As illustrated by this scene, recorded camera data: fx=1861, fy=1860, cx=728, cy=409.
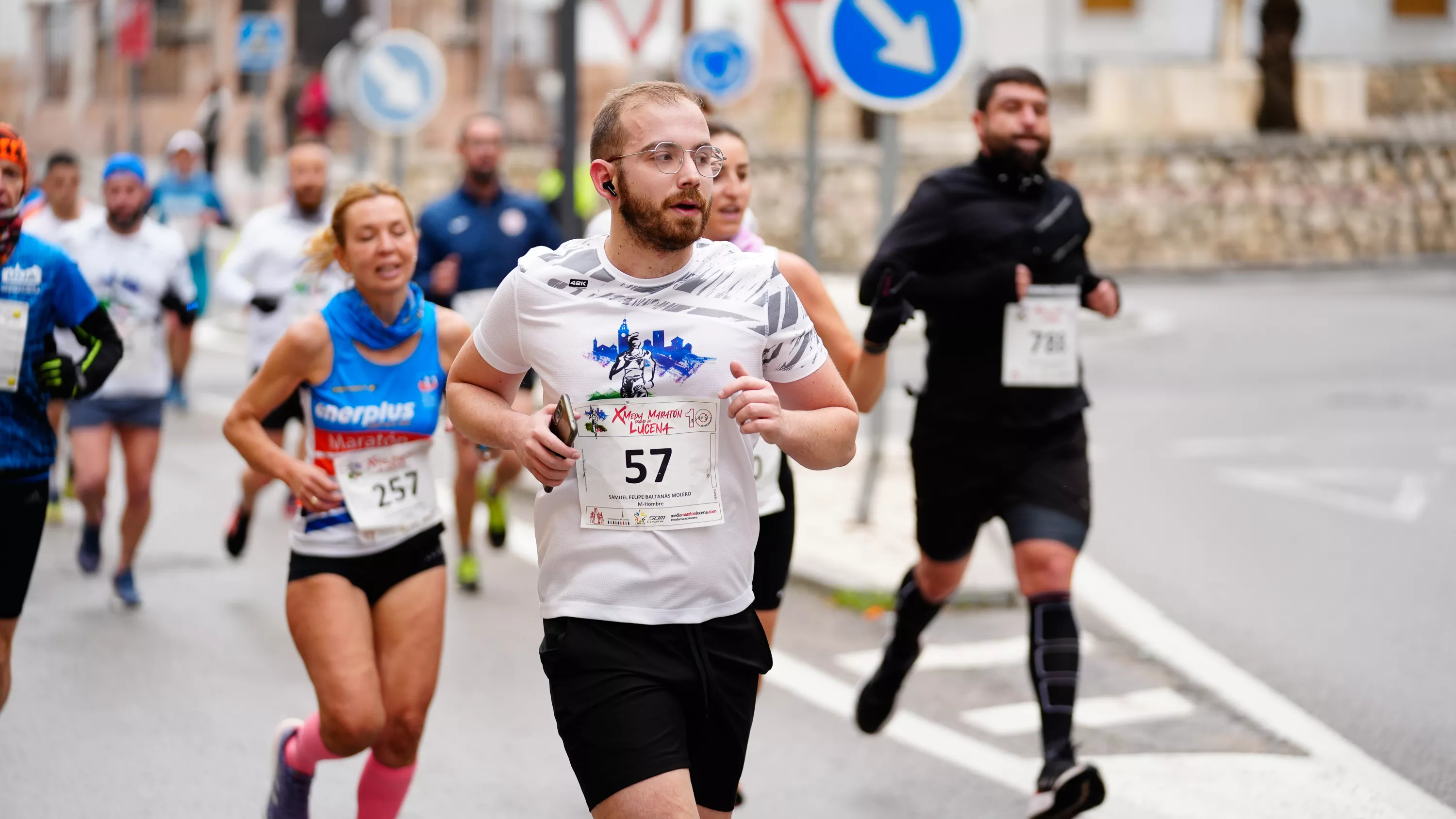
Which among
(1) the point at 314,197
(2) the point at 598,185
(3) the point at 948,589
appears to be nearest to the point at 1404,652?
A: (3) the point at 948,589

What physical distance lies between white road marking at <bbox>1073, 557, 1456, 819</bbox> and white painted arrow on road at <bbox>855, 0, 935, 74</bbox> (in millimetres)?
2658

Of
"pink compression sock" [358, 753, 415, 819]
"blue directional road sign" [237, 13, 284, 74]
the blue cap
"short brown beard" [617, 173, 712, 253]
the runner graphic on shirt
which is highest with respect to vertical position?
"blue directional road sign" [237, 13, 284, 74]

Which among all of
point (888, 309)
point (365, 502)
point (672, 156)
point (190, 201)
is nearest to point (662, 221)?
point (672, 156)

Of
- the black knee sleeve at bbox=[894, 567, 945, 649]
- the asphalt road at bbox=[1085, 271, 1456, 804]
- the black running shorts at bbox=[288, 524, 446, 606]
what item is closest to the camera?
the black running shorts at bbox=[288, 524, 446, 606]

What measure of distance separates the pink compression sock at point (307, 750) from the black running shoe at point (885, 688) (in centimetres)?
202

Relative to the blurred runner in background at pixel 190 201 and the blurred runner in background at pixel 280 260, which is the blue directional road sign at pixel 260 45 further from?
the blurred runner in background at pixel 280 260

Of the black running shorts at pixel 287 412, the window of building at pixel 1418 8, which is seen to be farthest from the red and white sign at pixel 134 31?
the black running shorts at pixel 287 412

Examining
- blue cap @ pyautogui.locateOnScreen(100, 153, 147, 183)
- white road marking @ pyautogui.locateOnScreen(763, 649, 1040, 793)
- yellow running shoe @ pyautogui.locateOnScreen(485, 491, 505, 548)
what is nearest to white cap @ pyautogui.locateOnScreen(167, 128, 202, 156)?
blue cap @ pyautogui.locateOnScreen(100, 153, 147, 183)

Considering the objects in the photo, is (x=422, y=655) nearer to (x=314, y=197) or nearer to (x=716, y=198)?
(x=716, y=198)

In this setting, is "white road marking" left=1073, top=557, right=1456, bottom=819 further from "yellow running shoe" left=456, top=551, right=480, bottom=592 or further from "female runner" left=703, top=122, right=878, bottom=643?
"yellow running shoe" left=456, top=551, right=480, bottom=592

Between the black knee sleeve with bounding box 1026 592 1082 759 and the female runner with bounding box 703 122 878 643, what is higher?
the female runner with bounding box 703 122 878 643

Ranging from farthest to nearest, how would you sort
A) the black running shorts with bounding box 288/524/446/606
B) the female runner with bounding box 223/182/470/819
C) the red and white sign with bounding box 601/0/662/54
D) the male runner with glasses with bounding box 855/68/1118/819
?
the red and white sign with bounding box 601/0/662/54 < the male runner with glasses with bounding box 855/68/1118/819 < the black running shorts with bounding box 288/524/446/606 < the female runner with bounding box 223/182/470/819

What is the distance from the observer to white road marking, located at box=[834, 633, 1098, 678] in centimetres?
751

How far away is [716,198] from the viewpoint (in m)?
5.58
